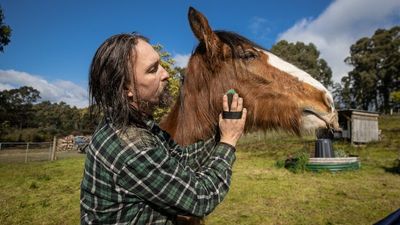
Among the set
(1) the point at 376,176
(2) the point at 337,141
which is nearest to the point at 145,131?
(1) the point at 376,176

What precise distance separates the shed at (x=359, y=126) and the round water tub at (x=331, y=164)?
585 inches

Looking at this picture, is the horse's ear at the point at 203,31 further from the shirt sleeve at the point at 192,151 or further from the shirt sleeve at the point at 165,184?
the shirt sleeve at the point at 165,184

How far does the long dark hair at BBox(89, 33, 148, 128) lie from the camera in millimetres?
1688

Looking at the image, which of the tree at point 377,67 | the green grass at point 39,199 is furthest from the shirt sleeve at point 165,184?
the tree at point 377,67

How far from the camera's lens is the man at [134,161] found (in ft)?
4.99

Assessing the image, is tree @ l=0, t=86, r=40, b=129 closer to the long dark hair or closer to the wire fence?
the wire fence

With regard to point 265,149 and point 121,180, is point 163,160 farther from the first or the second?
point 265,149

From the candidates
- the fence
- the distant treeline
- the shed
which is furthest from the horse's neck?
the distant treeline

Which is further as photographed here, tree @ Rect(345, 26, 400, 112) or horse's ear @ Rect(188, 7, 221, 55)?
tree @ Rect(345, 26, 400, 112)

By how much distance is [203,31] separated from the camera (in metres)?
2.33

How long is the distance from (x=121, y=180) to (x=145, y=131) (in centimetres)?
32

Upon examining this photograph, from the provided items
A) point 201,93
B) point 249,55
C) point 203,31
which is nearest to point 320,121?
point 249,55

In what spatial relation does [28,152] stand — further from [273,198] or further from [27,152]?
[273,198]

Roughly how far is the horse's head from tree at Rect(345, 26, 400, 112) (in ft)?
241
